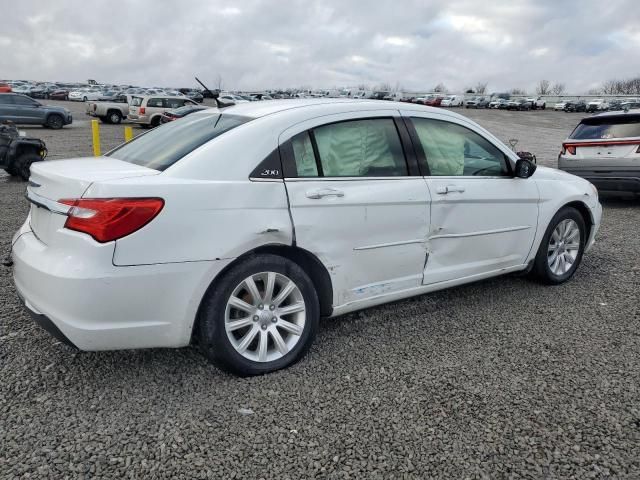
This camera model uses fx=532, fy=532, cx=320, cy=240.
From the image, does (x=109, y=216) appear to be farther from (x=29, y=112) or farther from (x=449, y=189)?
(x=29, y=112)

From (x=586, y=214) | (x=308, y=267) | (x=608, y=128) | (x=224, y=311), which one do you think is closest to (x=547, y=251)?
(x=586, y=214)

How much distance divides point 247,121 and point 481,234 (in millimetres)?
1968

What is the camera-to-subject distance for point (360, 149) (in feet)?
11.5

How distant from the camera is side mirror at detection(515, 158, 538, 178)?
168 inches

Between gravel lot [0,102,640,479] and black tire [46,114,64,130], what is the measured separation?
2278cm

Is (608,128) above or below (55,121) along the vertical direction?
above

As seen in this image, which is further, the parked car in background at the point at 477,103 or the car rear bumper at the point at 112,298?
the parked car in background at the point at 477,103

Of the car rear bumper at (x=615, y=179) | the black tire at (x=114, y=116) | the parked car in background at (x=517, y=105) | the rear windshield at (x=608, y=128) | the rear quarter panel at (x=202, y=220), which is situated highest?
the parked car in background at (x=517, y=105)

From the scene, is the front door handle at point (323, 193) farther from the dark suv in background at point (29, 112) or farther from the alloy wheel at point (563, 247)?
the dark suv in background at point (29, 112)

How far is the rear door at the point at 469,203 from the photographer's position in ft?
12.4

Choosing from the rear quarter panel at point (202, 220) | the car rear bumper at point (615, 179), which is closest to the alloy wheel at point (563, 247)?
the rear quarter panel at point (202, 220)

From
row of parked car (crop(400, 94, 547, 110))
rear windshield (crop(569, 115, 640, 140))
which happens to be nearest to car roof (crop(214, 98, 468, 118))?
rear windshield (crop(569, 115, 640, 140))

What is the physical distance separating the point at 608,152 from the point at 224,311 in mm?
7865

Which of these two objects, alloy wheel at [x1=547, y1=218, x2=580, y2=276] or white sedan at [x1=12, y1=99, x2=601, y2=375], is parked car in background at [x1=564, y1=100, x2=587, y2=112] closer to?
alloy wheel at [x1=547, y1=218, x2=580, y2=276]
